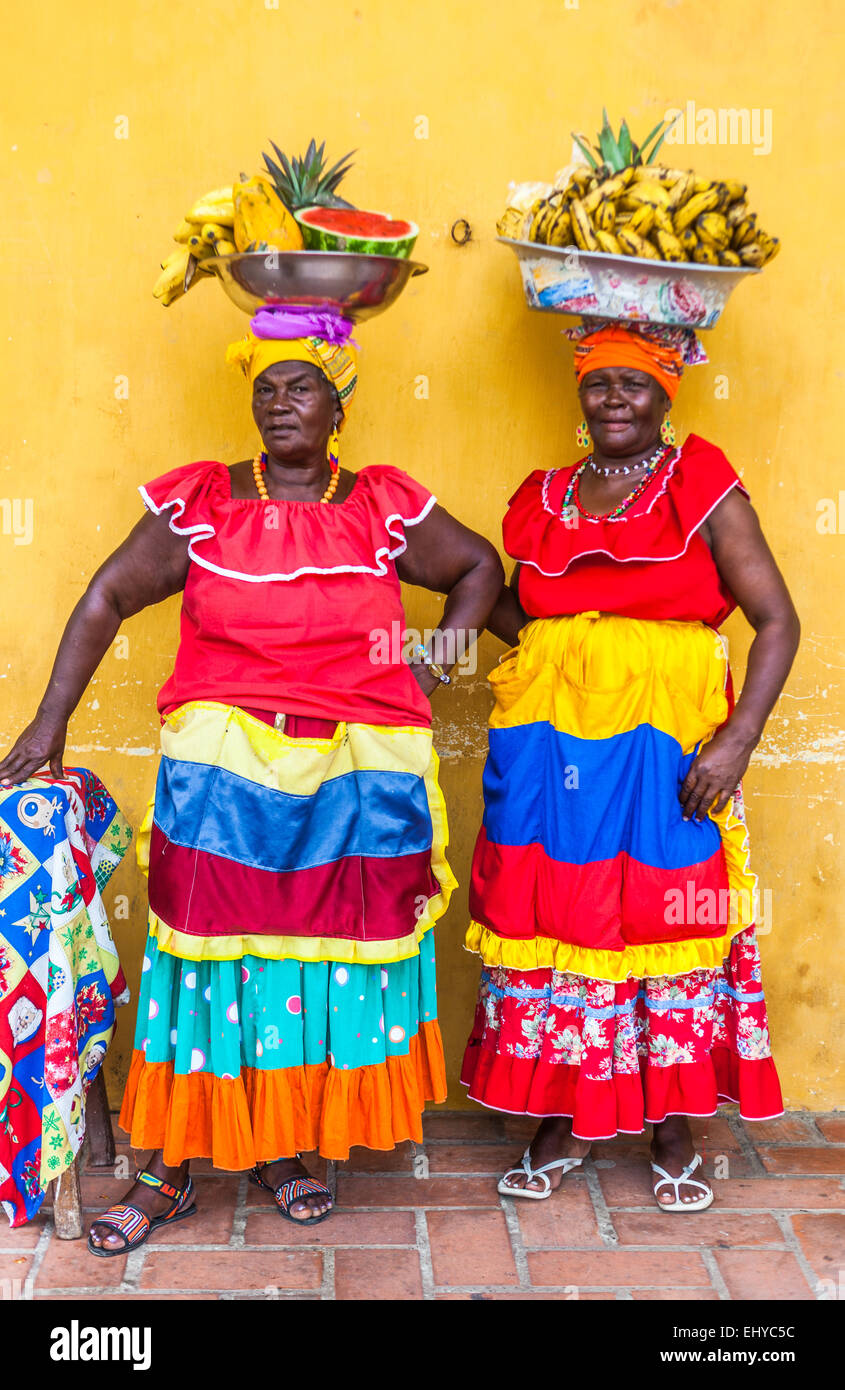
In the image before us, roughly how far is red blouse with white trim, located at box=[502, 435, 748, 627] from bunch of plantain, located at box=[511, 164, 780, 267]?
1.73 feet

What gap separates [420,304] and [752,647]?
152 centimetres

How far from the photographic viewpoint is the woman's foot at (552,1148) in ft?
12.1

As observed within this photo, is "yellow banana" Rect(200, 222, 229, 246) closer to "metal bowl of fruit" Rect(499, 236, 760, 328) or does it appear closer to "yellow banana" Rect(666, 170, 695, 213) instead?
"metal bowl of fruit" Rect(499, 236, 760, 328)

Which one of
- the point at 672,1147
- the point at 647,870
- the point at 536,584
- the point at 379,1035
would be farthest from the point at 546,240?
the point at 672,1147

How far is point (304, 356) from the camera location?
3318mm

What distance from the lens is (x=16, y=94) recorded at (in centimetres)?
397

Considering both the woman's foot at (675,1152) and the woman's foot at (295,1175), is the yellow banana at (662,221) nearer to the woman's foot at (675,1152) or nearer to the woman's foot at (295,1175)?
the woman's foot at (675,1152)

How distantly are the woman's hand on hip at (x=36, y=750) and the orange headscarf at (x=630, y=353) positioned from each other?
1694 mm

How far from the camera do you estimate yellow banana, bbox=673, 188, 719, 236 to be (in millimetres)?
3309

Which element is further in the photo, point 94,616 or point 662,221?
point 94,616

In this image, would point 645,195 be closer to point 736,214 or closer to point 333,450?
point 736,214

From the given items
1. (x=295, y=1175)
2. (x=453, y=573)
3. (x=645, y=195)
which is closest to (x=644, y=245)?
(x=645, y=195)

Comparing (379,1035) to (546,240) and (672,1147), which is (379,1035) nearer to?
(672,1147)

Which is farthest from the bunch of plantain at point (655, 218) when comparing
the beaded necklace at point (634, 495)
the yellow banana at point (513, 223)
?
the beaded necklace at point (634, 495)
